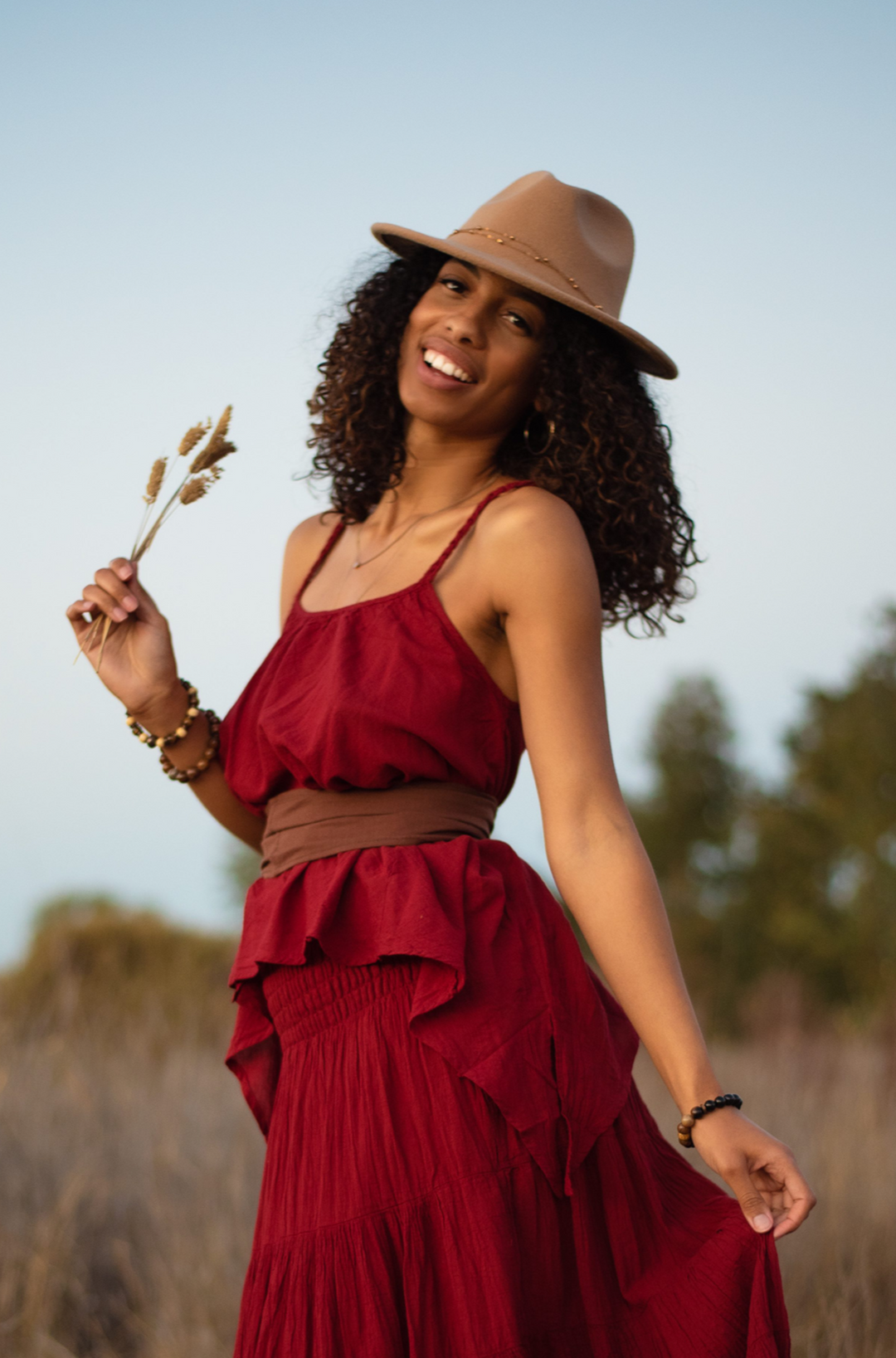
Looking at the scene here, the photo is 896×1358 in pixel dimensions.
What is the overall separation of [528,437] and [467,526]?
0.31 meters

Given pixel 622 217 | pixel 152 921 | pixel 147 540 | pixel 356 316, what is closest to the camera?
pixel 147 540

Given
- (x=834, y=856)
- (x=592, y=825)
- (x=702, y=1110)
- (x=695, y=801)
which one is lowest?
(x=702, y=1110)

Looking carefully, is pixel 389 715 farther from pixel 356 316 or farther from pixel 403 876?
pixel 356 316

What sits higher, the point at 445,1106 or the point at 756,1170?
the point at 445,1106

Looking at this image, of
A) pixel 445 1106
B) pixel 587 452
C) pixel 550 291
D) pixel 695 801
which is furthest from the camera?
pixel 695 801

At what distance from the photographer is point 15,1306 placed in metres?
3.44

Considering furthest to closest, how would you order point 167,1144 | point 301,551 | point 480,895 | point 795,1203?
point 167,1144 < point 301,551 < point 480,895 < point 795,1203

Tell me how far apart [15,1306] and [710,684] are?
21977mm

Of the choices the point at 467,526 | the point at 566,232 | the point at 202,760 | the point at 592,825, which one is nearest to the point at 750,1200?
the point at 592,825

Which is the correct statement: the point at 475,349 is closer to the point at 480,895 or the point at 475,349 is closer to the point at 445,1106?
the point at 480,895

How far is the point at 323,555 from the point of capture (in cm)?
233

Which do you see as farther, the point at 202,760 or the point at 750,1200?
the point at 202,760

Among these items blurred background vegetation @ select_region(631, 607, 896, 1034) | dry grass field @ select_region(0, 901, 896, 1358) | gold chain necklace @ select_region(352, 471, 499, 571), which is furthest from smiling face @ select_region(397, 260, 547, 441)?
blurred background vegetation @ select_region(631, 607, 896, 1034)

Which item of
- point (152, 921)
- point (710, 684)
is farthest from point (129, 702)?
point (710, 684)
